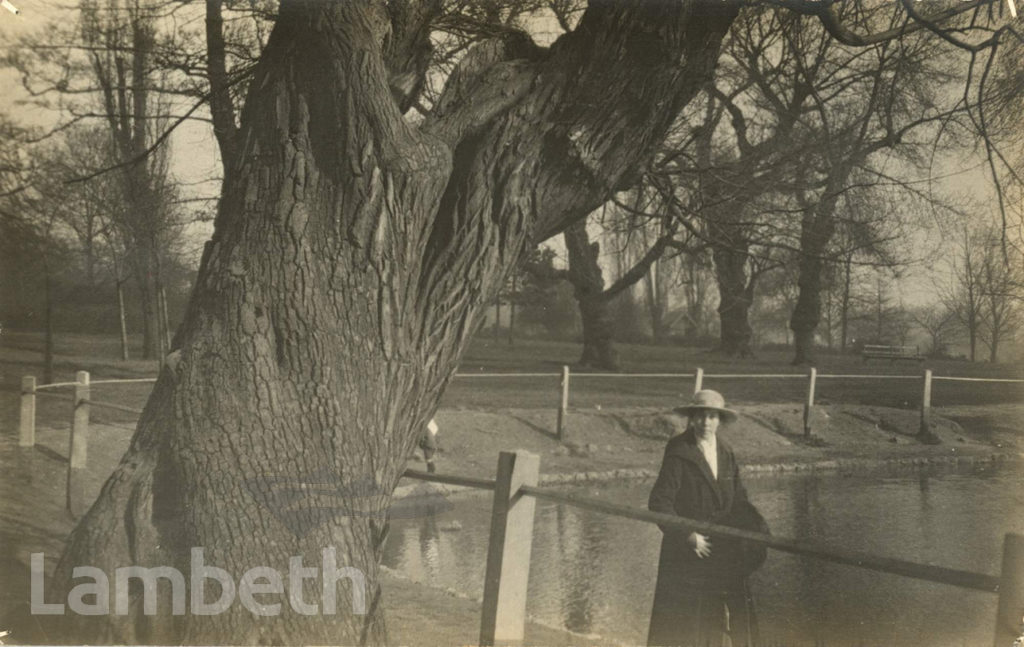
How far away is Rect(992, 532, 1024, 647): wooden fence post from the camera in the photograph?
81.7 inches

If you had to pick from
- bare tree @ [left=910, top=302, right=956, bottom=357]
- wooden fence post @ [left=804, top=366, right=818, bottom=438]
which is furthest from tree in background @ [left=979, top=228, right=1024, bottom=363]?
wooden fence post @ [left=804, top=366, right=818, bottom=438]

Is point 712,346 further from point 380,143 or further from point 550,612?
point 380,143

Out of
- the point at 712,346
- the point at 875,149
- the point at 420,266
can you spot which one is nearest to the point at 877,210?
the point at 875,149

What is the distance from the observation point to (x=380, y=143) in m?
2.90

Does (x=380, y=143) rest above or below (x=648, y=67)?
below

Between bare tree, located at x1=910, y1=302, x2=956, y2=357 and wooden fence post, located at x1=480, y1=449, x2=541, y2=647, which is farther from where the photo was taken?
bare tree, located at x1=910, y1=302, x2=956, y2=357

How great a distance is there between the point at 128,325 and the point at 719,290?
6.77 m

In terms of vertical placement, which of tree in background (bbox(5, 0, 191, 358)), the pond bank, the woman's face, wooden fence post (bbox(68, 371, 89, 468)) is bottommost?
the pond bank

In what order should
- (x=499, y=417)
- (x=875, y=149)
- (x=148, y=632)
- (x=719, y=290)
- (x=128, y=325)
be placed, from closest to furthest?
(x=148, y=632) → (x=875, y=149) → (x=128, y=325) → (x=719, y=290) → (x=499, y=417)

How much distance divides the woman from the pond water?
0.89 meters

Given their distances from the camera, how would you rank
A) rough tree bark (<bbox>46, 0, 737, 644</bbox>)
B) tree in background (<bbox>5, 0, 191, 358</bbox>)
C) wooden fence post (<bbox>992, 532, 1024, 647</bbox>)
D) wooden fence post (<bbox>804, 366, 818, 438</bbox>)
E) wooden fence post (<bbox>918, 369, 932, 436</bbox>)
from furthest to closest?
wooden fence post (<bbox>804, 366, 818, 438</bbox>) < wooden fence post (<bbox>918, 369, 932, 436</bbox>) < tree in background (<bbox>5, 0, 191, 358</bbox>) < rough tree bark (<bbox>46, 0, 737, 644</bbox>) < wooden fence post (<bbox>992, 532, 1024, 647</bbox>)

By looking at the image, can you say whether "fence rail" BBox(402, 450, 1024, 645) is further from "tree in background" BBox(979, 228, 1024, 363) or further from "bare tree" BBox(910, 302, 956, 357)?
"bare tree" BBox(910, 302, 956, 357)

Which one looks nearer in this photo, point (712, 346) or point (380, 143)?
point (380, 143)

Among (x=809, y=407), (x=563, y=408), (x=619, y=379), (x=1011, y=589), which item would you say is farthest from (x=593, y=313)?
(x=1011, y=589)
